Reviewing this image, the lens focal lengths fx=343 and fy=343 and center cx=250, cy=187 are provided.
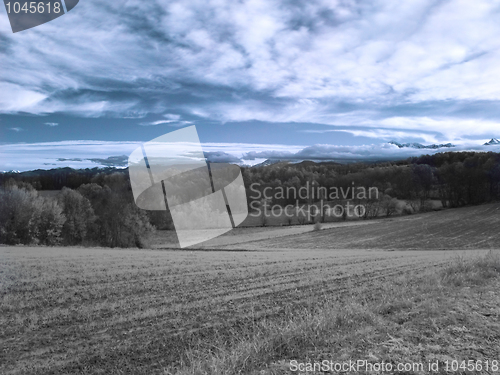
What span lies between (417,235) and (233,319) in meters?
49.6

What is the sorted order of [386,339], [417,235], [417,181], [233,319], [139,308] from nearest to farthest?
[386,339] → [233,319] → [139,308] → [417,235] → [417,181]

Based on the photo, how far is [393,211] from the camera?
76.6 meters

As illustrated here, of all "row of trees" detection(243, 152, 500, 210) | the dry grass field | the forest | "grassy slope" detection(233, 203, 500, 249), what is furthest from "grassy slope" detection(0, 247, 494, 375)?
"row of trees" detection(243, 152, 500, 210)

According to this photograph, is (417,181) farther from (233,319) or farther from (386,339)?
(386,339)

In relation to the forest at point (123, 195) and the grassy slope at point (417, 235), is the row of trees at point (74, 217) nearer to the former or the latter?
the forest at point (123, 195)

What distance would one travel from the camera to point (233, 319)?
9.84m

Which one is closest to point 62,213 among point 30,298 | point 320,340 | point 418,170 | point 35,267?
point 35,267

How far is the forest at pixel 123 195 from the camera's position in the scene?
48656 millimetres

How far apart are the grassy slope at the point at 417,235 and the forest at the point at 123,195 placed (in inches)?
589

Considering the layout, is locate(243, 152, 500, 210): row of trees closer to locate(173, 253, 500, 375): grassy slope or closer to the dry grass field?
the dry grass field

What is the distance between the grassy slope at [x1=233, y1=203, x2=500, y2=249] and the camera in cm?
4594

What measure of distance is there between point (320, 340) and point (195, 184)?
5045cm

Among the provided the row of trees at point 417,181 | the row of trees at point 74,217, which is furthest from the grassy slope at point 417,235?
the row of trees at point 74,217

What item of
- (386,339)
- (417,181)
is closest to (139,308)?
(386,339)
